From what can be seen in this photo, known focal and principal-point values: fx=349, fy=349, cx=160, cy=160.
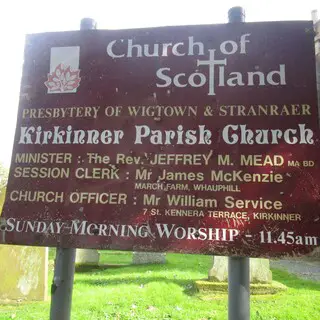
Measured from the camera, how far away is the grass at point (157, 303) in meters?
5.64

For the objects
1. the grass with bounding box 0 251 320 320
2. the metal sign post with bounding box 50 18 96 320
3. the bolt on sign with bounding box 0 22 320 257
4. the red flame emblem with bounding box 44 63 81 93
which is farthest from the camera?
the grass with bounding box 0 251 320 320

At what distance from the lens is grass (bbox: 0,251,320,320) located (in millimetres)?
5641

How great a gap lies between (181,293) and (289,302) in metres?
2.00

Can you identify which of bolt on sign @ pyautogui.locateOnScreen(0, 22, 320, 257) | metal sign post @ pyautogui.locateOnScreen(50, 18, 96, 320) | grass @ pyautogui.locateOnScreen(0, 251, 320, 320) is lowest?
grass @ pyautogui.locateOnScreen(0, 251, 320, 320)

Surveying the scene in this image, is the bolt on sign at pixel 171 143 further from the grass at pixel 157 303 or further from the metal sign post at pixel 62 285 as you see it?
the grass at pixel 157 303

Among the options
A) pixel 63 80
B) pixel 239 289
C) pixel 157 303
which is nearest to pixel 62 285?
pixel 239 289

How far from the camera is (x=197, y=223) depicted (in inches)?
92.1

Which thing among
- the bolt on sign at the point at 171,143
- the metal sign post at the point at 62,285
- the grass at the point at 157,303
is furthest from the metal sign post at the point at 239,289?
the grass at the point at 157,303

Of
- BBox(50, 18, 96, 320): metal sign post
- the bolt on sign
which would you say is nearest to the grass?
BBox(50, 18, 96, 320): metal sign post

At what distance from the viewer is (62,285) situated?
2557 millimetres

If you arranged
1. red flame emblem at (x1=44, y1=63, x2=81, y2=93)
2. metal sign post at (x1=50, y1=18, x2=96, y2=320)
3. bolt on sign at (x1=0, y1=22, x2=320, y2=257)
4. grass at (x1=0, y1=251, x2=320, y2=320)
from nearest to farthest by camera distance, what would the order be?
bolt on sign at (x1=0, y1=22, x2=320, y2=257) < metal sign post at (x1=50, y1=18, x2=96, y2=320) < red flame emblem at (x1=44, y1=63, x2=81, y2=93) < grass at (x1=0, y1=251, x2=320, y2=320)

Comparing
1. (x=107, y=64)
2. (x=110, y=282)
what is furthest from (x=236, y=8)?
(x=110, y=282)

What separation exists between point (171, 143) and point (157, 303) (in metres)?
4.62

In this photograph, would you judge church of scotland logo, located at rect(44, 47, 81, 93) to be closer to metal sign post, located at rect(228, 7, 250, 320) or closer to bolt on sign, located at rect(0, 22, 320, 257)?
bolt on sign, located at rect(0, 22, 320, 257)
